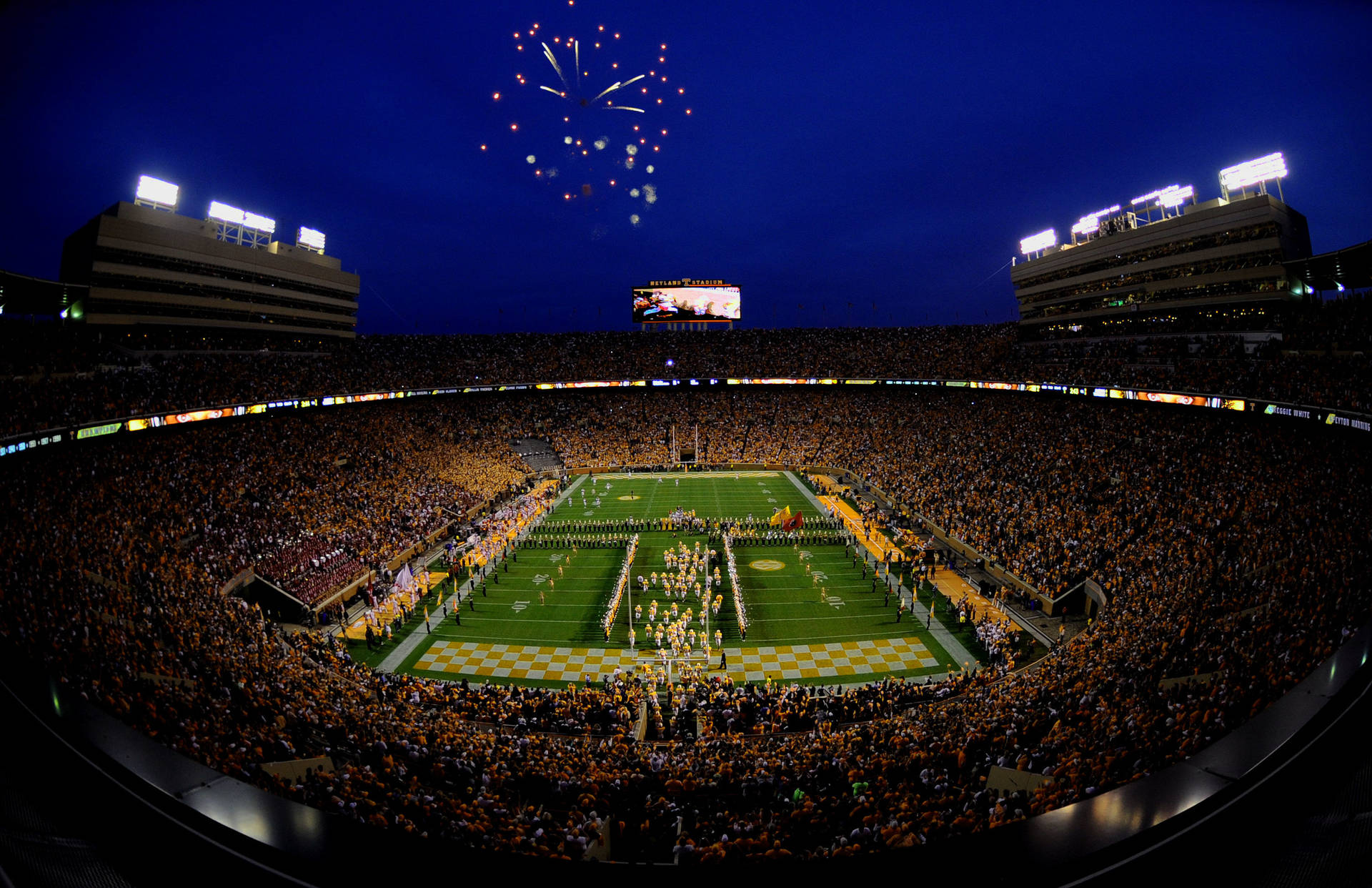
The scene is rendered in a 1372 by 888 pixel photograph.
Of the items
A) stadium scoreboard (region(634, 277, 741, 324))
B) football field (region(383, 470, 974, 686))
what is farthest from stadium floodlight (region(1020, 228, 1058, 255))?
football field (region(383, 470, 974, 686))

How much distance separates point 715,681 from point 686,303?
5792 cm

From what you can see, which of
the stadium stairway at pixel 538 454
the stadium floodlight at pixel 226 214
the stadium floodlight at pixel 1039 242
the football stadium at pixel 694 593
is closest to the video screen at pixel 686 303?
the football stadium at pixel 694 593

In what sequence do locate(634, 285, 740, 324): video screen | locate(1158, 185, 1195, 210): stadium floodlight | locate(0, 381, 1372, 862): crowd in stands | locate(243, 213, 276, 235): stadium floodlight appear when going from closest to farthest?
locate(0, 381, 1372, 862): crowd in stands, locate(1158, 185, 1195, 210): stadium floodlight, locate(243, 213, 276, 235): stadium floodlight, locate(634, 285, 740, 324): video screen

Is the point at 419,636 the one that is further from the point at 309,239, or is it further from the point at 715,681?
the point at 309,239

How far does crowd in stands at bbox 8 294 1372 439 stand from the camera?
29.6 m

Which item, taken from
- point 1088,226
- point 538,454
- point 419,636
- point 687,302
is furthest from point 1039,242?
point 419,636

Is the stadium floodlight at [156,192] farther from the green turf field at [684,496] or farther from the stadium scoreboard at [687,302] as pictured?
the stadium scoreboard at [687,302]

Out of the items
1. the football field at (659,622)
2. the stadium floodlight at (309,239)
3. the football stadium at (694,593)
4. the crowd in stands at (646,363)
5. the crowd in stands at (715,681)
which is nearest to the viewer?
the football stadium at (694,593)

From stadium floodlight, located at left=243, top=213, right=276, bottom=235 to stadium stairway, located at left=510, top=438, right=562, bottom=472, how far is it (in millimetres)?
28400

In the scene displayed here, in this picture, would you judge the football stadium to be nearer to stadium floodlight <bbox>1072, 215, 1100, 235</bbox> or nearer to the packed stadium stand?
the packed stadium stand

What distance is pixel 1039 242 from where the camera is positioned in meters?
63.3

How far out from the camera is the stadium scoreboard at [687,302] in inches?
2817

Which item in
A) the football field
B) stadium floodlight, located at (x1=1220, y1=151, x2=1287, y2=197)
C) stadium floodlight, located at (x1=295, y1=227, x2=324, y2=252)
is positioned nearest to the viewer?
the football field

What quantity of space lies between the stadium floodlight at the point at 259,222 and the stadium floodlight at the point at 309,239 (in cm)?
620
